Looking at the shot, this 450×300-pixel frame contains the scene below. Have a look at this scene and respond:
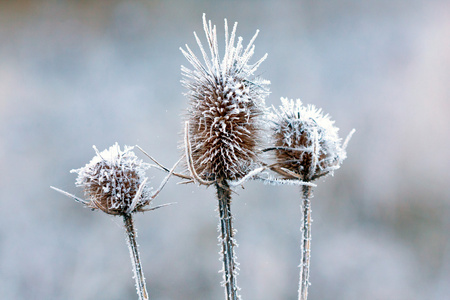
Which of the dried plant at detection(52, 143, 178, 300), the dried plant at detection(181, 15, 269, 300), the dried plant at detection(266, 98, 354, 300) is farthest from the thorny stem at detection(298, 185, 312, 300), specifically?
the dried plant at detection(52, 143, 178, 300)

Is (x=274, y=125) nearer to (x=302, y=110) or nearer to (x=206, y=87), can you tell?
(x=302, y=110)

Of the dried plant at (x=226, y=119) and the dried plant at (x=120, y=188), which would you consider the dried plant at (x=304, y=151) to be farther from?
the dried plant at (x=120, y=188)

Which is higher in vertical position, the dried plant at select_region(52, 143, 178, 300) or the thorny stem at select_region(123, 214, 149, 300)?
the dried plant at select_region(52, 143, 178, 300)

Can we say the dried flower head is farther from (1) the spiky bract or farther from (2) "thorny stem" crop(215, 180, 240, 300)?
(2) "thorny stem" crop(215, 180, 240, 300)

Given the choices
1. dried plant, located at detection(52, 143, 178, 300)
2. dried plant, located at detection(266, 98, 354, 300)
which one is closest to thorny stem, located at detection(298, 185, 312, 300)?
dried plant, located at detection(266, 98, 354, 300)

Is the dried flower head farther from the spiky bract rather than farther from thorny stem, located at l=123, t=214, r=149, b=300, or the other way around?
thorny stem, located at l=123, t=214, r=149, b=300

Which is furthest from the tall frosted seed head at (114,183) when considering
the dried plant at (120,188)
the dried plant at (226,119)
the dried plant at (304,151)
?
the dried plant at (304,151)

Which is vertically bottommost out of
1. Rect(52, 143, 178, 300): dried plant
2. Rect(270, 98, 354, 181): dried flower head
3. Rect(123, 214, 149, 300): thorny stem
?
Rect(123, 214, 149, 300): thorny stem
